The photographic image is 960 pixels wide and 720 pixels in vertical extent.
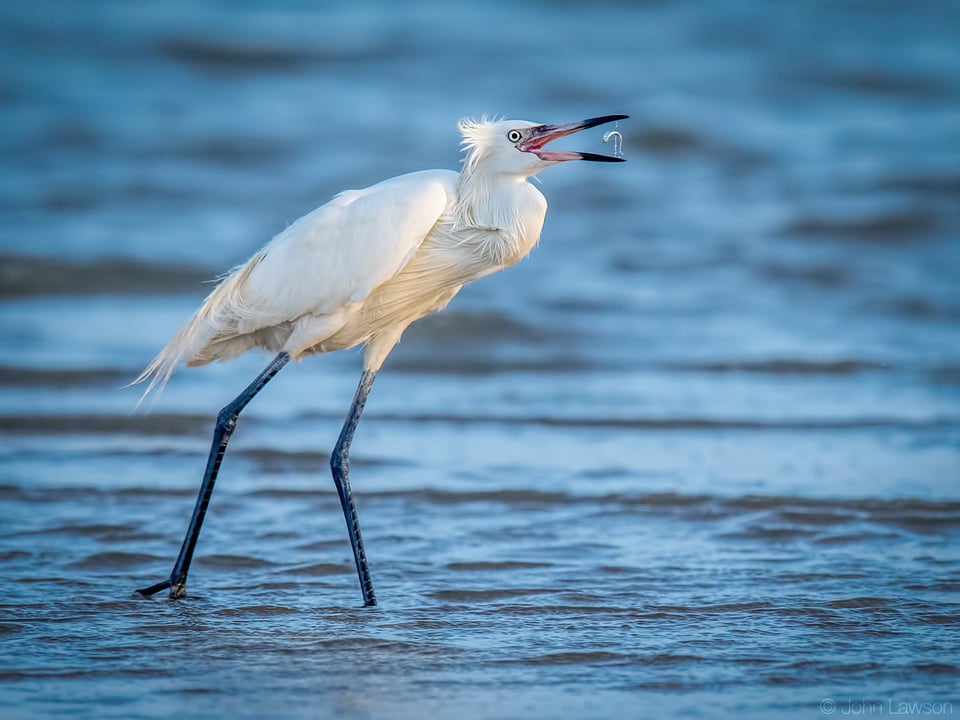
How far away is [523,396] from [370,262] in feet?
12.3

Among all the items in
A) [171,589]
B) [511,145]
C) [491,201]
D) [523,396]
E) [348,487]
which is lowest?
[171,589]

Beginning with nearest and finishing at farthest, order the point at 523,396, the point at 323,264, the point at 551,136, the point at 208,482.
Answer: the point at 551,136
the point at 323,264
the point at 208,482
the point at 523,396

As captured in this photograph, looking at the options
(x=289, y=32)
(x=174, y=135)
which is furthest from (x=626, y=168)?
(x=289, y=32)

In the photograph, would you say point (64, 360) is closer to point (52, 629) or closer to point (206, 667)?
point (52, 629)

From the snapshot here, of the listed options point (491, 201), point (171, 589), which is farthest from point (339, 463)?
point (491, 201)

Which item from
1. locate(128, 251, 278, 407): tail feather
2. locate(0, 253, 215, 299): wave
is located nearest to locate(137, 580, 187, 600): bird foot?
locate(128, 251, 278, 407): tail feather

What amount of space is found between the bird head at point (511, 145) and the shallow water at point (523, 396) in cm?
171

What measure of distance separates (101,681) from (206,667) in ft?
1.11

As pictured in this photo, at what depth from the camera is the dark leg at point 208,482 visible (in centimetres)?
494

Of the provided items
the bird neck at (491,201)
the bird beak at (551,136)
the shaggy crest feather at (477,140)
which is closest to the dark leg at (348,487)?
the bird neck at (491,201)

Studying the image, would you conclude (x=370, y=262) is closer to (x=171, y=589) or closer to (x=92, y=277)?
(x=171, y=589)

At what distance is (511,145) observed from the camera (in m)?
4.89

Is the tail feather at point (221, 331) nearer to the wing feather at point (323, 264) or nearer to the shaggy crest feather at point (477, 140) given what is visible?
the wing feather at point (323, 264)

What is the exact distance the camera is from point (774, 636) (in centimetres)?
441
